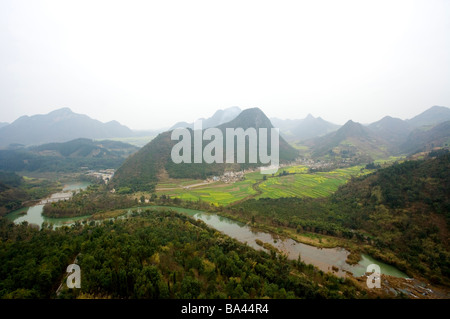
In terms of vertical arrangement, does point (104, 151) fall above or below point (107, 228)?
above

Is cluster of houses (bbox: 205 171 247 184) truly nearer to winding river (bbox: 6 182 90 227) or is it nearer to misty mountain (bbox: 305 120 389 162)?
winding river (bbox: 6 182 90 227)

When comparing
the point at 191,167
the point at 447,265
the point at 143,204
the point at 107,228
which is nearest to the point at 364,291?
the point at 447,265

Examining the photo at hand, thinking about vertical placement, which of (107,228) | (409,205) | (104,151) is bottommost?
(107,228)

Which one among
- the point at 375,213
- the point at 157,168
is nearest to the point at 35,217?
the point at 157,168

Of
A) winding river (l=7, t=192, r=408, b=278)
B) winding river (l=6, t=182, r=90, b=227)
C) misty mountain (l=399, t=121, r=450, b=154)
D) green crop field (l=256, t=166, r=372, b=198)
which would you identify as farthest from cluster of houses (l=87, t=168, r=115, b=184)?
misty mountain (l=399, t=121, r=450, b=154)

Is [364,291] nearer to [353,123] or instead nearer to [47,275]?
[47,275]

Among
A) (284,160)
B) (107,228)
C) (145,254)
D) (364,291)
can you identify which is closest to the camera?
(364,291)

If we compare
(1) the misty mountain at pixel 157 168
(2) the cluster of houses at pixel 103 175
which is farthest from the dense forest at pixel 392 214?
(2) the cluster of houses at pixel 103 175

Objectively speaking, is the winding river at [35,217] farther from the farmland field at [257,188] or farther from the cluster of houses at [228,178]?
the cluster of houses at [228,178]
